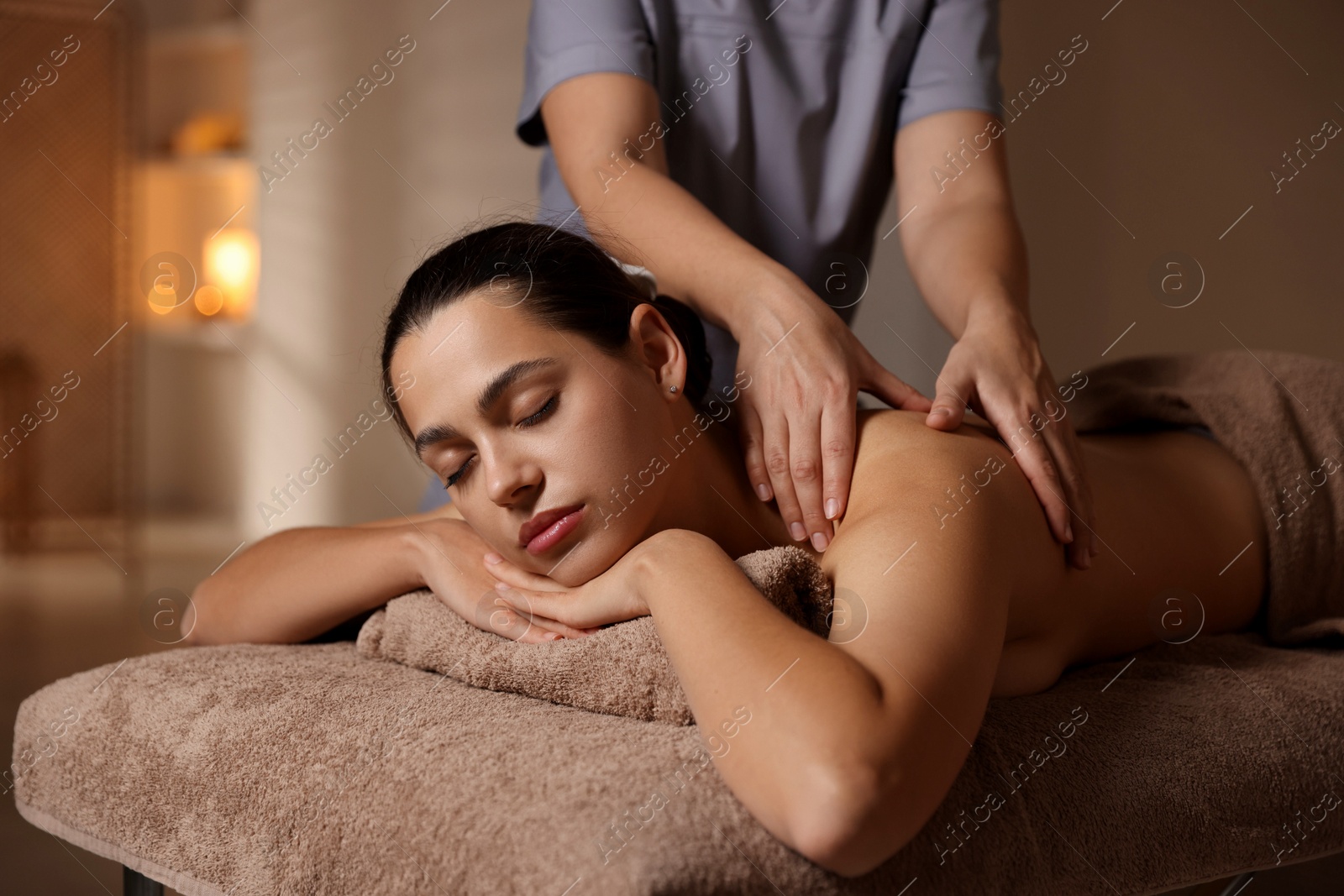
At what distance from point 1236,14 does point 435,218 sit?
7.69 feet

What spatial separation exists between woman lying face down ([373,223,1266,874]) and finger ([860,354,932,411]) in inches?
1.0

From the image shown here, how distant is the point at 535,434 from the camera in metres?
0.86

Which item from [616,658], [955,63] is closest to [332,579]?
[616,658]

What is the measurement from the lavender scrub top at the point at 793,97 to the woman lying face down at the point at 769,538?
13.3 inches

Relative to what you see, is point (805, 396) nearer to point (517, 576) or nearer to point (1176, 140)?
point (517, 576)

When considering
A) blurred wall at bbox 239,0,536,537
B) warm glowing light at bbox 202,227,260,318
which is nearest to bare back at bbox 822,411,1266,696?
blurred wall at bbox 239,0,536,537

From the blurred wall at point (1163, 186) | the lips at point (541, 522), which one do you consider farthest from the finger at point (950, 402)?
the blurred wall at point (1163, 186)

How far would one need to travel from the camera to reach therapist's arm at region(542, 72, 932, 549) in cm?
94

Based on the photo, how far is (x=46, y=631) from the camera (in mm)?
3059

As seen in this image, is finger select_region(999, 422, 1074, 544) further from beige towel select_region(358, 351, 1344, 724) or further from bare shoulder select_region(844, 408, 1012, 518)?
beige towel select_region(358, 351, 1344, 724)

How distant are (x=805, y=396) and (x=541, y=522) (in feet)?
0.86

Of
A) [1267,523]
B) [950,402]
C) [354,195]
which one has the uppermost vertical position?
[354,195]

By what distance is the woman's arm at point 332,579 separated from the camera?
935mm

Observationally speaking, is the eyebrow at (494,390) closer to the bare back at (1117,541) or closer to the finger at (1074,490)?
the bare back at (1117,541)
